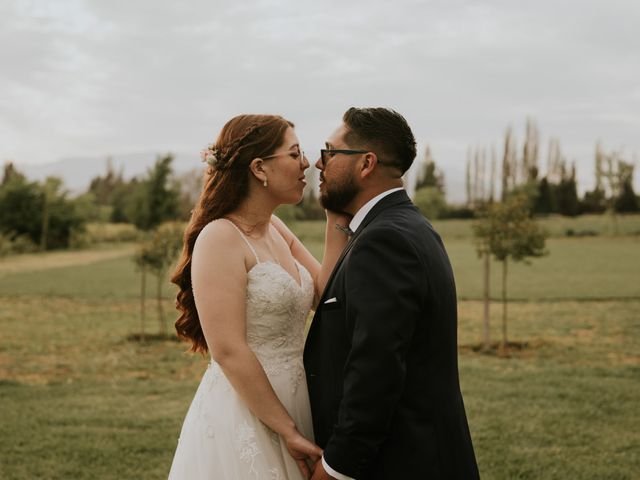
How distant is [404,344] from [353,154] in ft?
2.76

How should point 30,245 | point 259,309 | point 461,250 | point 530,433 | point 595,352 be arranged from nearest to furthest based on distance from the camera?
1. point 259,309
2. point 530,433
3. point 595,352
4. point 461,250
5. point 30,245

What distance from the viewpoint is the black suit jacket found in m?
2.58

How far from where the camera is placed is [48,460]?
Result: 6.82 metres

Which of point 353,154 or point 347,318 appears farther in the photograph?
point 353,154

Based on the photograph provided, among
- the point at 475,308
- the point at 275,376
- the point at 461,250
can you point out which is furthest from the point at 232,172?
the point at 461,250

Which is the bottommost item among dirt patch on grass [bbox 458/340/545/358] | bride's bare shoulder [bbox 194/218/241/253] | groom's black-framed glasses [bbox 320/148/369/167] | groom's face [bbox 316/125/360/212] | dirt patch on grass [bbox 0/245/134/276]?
dirt patch on grass [bbox 0/245/134/276]

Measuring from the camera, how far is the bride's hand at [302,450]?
3.04 m

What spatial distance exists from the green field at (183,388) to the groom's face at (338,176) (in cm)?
430

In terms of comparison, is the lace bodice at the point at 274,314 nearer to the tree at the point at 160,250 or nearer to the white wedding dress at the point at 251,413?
the white wedding dress at the point at 251,413

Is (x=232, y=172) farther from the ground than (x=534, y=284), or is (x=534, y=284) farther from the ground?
(x=232, y=172)

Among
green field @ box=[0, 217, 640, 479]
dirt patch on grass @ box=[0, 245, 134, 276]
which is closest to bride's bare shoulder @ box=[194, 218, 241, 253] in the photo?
green field @ box=[0, 217, 640, 479]

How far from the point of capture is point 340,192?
302 cm

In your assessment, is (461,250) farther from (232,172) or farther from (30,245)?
(232,172)

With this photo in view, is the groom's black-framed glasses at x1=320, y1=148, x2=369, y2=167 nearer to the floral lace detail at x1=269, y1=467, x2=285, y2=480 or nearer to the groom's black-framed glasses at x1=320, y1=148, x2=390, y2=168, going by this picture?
the groom's black-framed glasses at x1=320, y1=148, x2=390, y2=168
